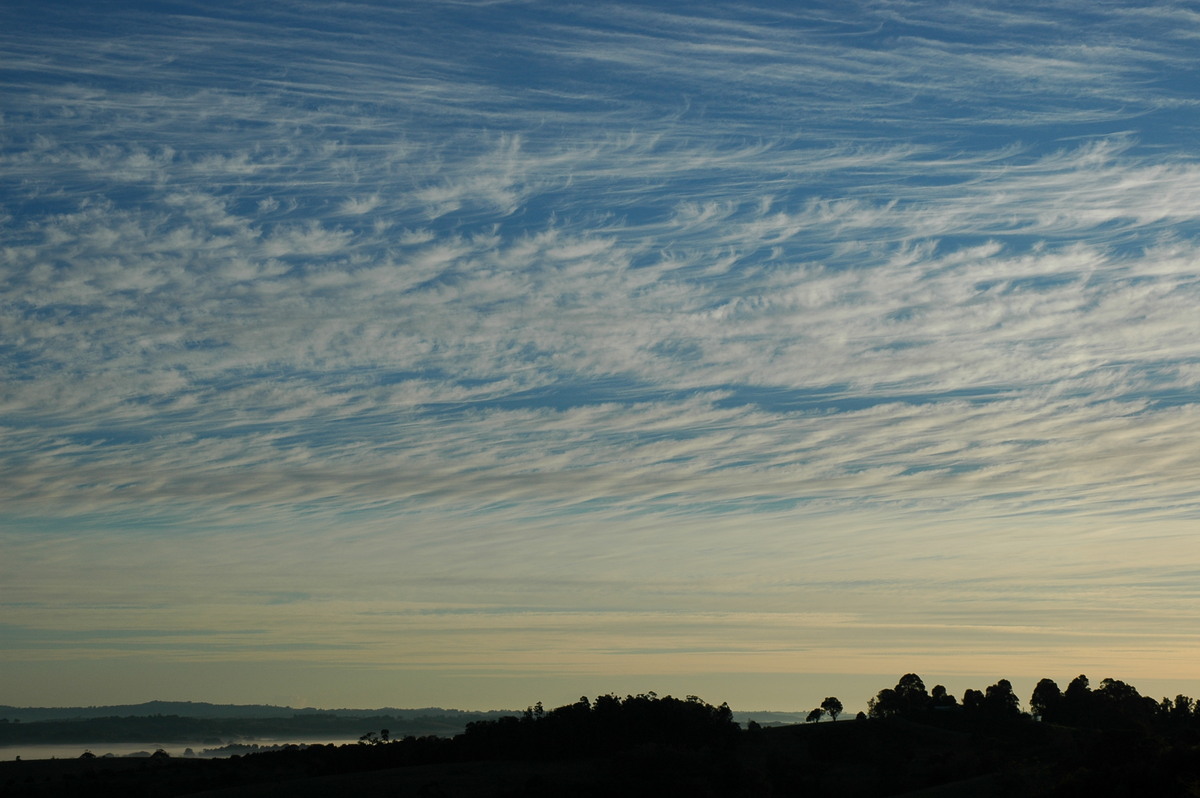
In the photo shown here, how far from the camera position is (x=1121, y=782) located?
46.7 meters

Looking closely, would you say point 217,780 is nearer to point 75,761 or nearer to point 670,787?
point 670,787

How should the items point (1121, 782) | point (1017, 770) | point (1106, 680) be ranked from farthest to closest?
point (1106, 680) < point (1017, 770) < point (1121, 782)

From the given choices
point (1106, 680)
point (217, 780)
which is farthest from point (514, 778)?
point (1106, 680)

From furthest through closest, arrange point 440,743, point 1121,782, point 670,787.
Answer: point 440,743, point 670,787, point 1121,782

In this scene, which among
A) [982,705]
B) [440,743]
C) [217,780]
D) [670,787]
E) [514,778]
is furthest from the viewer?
[982,705]

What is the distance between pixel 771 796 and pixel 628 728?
15330mm

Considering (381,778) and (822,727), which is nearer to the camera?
(381,778)

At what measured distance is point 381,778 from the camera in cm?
7575

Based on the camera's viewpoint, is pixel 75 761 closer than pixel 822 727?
No

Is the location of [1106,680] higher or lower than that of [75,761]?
higher

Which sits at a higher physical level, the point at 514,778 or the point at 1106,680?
the point at 1106,680

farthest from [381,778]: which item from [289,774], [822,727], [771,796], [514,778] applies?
[822,727]

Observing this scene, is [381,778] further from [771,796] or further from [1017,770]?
[1017,770]

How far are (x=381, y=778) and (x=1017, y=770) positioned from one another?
38.5 metres
